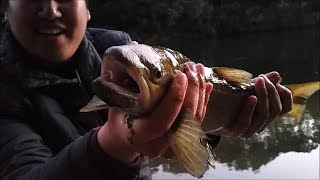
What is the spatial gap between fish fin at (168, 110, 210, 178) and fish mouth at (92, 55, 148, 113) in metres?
0.23

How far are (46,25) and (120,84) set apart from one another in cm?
137

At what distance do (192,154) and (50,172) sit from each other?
24.9 inches

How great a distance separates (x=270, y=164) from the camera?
6980 mm

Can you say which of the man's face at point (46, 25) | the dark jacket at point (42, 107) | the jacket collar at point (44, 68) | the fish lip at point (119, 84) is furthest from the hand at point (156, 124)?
the man's face at point (46, 25)

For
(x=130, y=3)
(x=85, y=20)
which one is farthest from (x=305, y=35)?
(x=85, y=20)

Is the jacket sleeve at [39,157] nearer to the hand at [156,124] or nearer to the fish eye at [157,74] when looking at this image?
the hand at [156,124]

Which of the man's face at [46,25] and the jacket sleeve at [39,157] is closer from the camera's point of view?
the jacket sleeve at [39,157]

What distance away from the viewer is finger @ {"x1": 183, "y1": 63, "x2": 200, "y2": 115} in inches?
78.3

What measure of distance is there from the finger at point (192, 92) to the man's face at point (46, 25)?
3.75ft

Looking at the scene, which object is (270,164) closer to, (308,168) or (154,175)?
(308,168)

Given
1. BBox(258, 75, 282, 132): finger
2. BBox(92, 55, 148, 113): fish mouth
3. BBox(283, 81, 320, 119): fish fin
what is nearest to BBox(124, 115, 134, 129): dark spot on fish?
BBox(92, 55, 148, 113): fish mouth

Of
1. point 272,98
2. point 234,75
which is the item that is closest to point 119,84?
point 234,75

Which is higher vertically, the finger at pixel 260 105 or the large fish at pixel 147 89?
the large fish at pixel 147 89

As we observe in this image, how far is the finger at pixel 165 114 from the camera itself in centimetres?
186
